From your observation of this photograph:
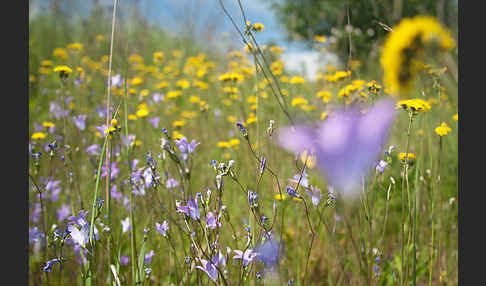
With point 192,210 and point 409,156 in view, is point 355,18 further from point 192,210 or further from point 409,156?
point 192,210

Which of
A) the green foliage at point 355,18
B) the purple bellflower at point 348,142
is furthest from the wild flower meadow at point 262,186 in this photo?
the green foliage at point 355,18

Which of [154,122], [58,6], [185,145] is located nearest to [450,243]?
[185,145]

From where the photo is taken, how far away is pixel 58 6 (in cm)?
335

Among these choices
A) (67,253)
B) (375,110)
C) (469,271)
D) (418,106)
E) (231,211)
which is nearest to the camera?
(375,110)

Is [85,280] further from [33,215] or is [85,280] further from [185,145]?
[33,215]

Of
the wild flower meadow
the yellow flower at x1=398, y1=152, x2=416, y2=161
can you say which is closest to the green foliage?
the wild flower meadow

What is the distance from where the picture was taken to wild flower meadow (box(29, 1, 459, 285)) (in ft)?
1.64

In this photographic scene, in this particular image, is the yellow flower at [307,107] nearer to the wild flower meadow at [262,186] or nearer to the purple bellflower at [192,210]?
the wild flower meadow at [262,186]

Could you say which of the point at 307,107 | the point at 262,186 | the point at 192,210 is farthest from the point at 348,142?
the point at 307,107

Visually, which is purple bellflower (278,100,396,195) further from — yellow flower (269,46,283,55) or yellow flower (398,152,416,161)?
yellow flower (269,46,283,55)

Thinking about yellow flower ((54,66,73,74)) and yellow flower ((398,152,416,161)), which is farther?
yellow flower ((54,66,73,74))

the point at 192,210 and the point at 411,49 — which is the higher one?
the point at 411,49

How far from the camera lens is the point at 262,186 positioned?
1.75m

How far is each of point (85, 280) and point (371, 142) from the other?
2.36 ft
